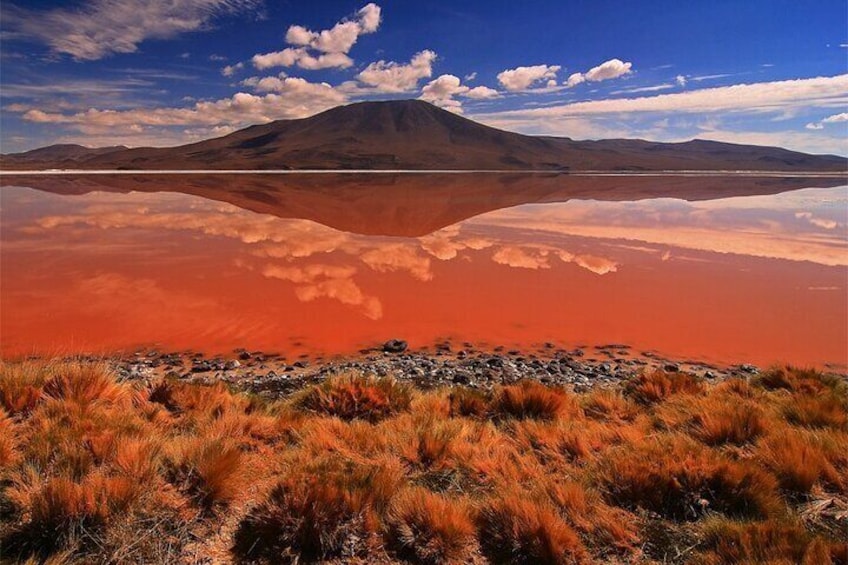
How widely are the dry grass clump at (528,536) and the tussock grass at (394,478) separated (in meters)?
0.01

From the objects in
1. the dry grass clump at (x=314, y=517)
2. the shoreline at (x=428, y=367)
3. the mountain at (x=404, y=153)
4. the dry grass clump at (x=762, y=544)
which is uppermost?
the mountain at (x=404, y=153)

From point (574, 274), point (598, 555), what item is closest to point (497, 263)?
point (574, 274)

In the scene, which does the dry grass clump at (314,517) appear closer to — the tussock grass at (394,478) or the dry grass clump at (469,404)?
the tussock grass at (394,478)

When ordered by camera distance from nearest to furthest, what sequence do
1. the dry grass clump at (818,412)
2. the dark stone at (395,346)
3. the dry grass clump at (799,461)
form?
1. the dry grass clump at (799,461)
2. the dry grass clump at (818,412)
3. the dark stone at (395,346)

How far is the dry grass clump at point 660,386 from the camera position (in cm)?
634

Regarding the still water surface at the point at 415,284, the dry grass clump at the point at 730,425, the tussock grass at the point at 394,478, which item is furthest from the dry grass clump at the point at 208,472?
the still water surface at the point at 415,284

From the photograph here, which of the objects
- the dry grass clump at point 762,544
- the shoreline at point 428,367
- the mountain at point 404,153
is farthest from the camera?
the mountain at point 404,153

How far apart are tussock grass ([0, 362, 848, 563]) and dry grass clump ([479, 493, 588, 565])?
1cm

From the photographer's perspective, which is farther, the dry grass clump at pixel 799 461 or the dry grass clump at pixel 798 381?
the dry grass clump at pixel 798 381

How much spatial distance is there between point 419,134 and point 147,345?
579 ft

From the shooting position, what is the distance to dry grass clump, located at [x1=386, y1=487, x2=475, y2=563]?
3.20 metres

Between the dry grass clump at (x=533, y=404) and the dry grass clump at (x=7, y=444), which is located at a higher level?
the dry grass clump at (x=7, y=444)

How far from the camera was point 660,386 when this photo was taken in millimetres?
6523

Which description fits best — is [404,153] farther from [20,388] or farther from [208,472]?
[208,472]
